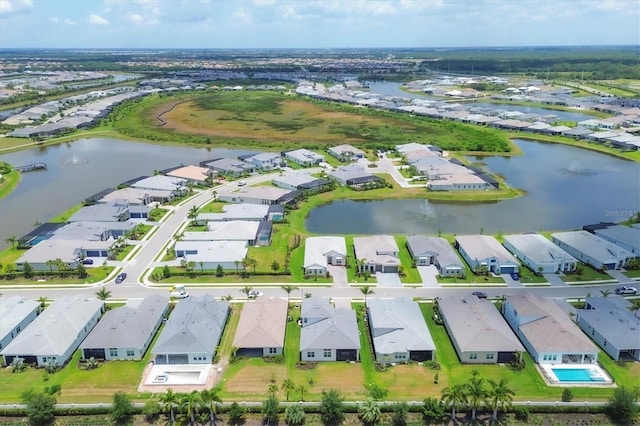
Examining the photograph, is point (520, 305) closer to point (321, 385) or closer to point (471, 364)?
point (471, 364)

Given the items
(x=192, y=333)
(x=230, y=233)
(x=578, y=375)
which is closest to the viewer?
(x=578, y=375)

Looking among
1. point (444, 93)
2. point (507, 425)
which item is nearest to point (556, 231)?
point (507, 425)

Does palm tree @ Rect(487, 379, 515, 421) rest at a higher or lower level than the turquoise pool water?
higher

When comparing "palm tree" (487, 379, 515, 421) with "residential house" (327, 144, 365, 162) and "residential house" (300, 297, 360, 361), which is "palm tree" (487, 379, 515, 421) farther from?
"residential house" (327, 144, 365, 162)

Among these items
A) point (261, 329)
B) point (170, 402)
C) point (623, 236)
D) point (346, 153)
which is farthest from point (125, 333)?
point (346, 153)

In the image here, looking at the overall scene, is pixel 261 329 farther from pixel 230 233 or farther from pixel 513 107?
pixel 513 107

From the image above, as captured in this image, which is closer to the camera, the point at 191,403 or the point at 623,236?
the point at 191,403

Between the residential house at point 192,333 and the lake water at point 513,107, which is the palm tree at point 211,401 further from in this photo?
the lake water at point 513,107

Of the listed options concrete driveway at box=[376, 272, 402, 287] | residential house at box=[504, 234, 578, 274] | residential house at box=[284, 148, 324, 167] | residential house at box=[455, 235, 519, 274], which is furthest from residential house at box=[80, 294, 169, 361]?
residential house at box=[284, 148, 324, 167]
